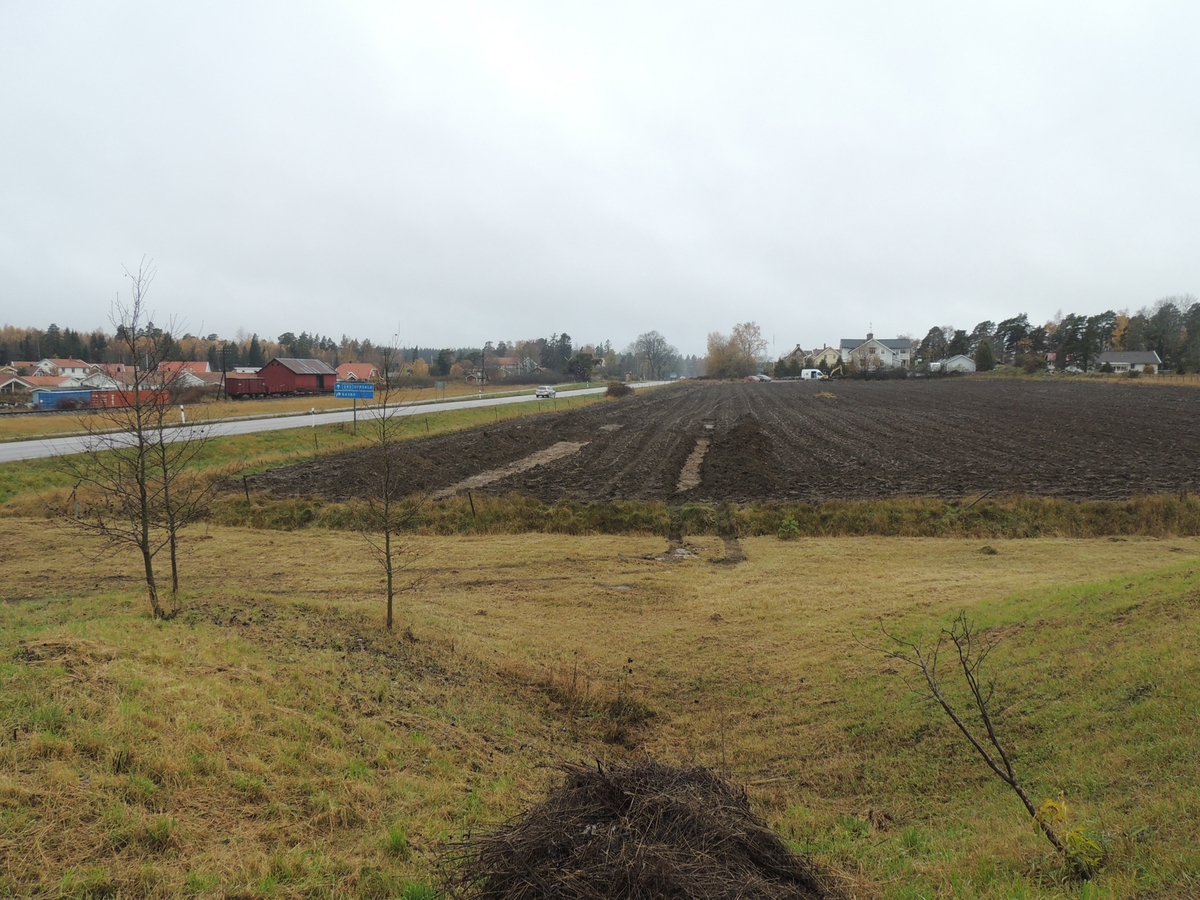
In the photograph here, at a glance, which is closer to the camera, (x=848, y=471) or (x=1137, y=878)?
(x=1137, y=878)

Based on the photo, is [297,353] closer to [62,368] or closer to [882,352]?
[62,368]

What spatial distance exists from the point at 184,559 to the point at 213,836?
12521 mm

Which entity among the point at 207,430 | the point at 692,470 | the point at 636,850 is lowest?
the point at 692,470

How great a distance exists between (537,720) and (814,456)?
24208 millimetres

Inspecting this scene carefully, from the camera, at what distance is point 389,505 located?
1427cm

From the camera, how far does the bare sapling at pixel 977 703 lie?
4.12 m

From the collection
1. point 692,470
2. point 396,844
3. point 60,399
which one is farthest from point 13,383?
point 396,844

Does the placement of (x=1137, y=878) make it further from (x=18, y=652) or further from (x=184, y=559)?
(x=184, y=559)

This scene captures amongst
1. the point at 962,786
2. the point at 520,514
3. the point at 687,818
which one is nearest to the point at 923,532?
the point at 520,514

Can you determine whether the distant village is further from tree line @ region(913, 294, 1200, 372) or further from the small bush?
the small bush

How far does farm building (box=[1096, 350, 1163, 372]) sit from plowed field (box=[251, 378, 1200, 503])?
70.5 metres

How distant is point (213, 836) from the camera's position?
4.95 m

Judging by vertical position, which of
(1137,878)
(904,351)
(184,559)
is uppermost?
(904,351)

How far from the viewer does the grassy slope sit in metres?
4.67
